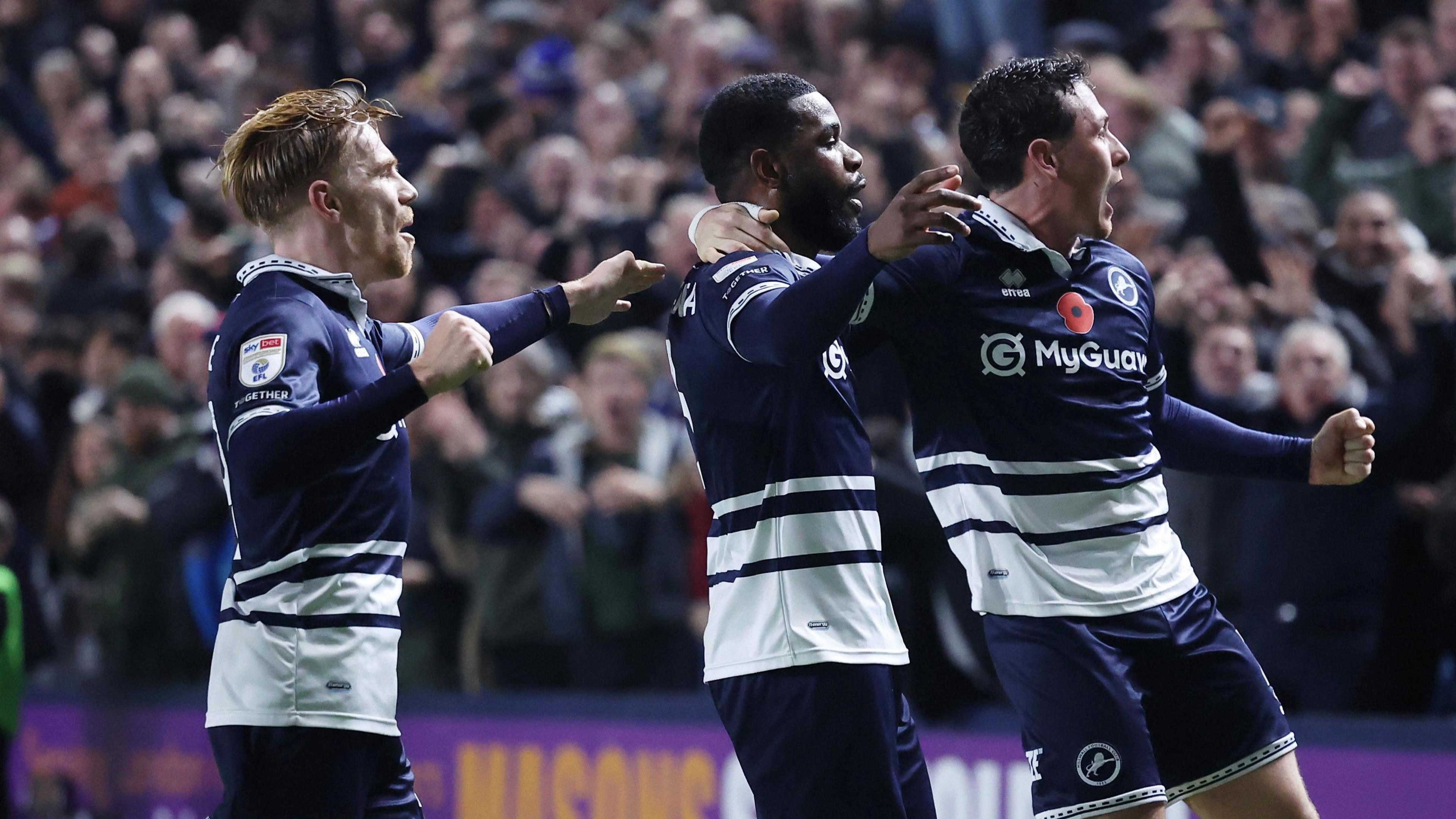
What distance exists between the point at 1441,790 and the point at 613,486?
367cm

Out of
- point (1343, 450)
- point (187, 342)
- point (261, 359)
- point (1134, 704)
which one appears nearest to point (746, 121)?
point (261, 359)

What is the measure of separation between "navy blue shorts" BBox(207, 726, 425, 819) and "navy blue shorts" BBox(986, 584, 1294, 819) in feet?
5.02

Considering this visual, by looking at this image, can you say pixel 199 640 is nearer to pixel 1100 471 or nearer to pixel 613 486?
pixel 613 486

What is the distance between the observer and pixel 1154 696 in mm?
4391

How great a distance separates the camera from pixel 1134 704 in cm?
425

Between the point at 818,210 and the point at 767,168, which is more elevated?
the point at 767,168

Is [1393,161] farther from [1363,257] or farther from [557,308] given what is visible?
[557,308]

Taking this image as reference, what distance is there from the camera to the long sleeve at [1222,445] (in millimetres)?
4734

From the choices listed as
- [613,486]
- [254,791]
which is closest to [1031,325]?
[254,791]

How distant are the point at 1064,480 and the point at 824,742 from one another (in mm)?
888

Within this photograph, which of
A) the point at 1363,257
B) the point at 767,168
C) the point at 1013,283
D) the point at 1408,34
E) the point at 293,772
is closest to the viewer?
the point at 293,772

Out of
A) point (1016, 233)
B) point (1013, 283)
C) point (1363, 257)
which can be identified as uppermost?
point (1363, 257)

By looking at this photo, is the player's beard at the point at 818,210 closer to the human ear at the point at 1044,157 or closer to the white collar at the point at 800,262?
the white collar at the point at 800,262

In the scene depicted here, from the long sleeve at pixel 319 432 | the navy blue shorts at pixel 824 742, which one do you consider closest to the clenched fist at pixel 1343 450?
the navy blue shorts at pixel 824 742
